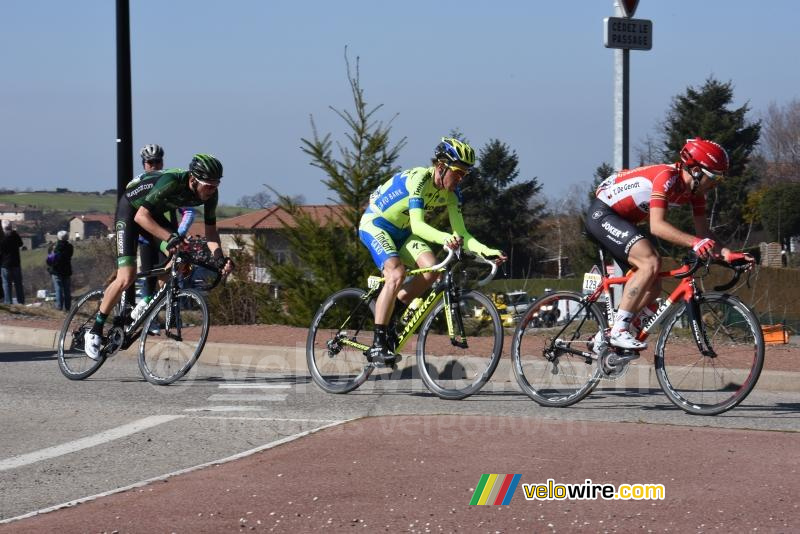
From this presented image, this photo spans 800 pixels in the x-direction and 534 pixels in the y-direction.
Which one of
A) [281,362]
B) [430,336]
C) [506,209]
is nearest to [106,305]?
[281,362]

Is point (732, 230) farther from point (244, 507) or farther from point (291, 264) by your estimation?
point (244, 507)

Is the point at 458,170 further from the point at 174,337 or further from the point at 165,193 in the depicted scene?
the point at 174,337

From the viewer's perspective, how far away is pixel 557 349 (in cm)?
814

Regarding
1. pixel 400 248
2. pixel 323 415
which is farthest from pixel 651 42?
pixel 323 415

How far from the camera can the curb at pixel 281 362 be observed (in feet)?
29.6

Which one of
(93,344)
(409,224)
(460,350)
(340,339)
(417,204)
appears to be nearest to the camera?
(417,204)

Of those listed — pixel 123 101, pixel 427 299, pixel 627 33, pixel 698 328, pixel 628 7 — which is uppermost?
pixel 628 7

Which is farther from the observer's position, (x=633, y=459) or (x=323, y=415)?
(x=323, y=415)

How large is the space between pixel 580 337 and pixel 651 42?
3.51 meters

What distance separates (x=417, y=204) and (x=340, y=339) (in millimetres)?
1403

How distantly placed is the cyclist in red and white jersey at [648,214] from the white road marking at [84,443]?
10.1ft

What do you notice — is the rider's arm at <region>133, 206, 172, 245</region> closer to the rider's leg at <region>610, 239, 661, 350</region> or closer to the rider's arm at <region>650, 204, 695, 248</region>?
the rider's leg at <region>610, 239, 661, 350</region>

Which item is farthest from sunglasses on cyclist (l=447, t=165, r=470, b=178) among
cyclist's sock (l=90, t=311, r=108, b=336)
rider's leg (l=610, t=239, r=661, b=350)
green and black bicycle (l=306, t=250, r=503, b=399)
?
cyclist's sock (l=90, t=311, r=108, b=336)

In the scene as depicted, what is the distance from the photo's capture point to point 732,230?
6625cm
